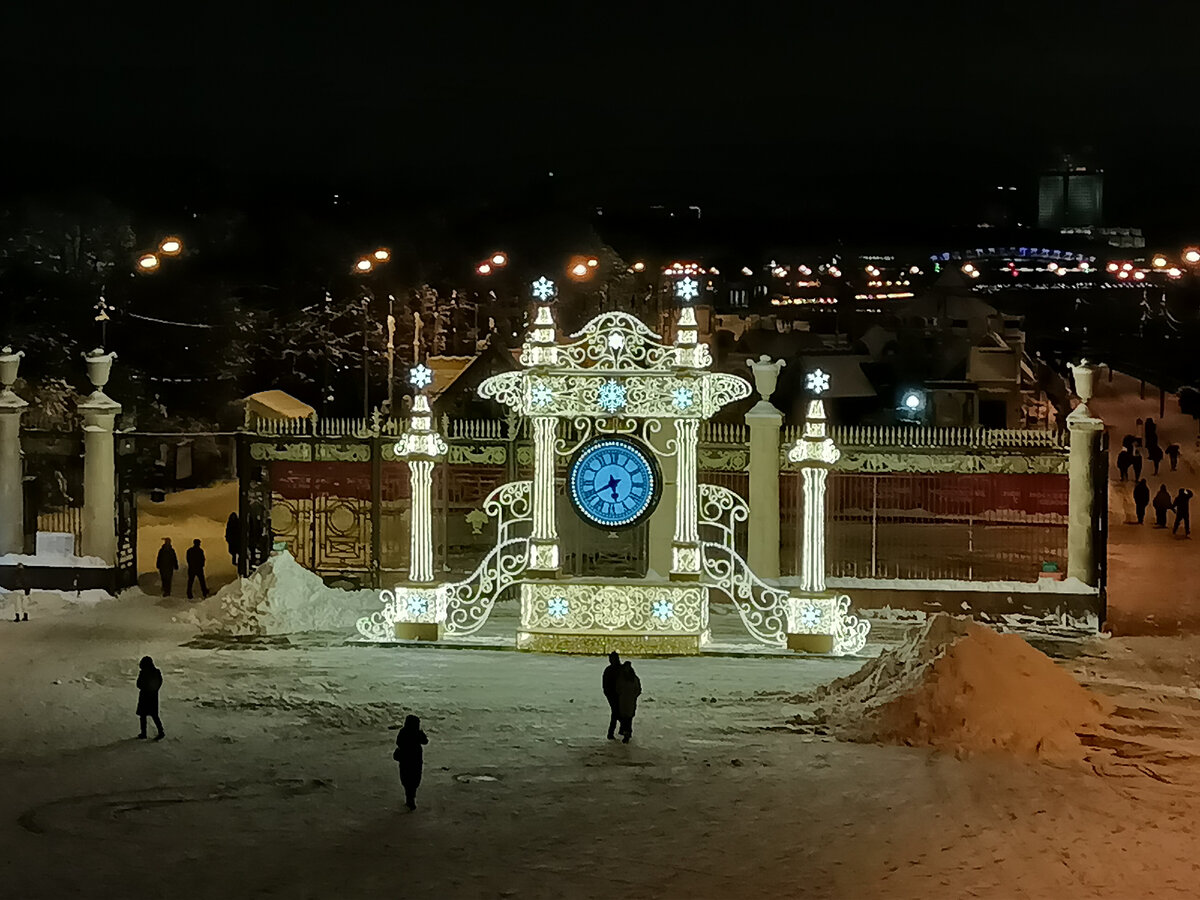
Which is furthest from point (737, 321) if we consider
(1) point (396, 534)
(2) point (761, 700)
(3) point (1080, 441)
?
(2) point (761, 700)

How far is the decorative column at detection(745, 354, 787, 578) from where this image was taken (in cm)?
1923

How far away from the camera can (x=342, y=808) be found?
440 inches

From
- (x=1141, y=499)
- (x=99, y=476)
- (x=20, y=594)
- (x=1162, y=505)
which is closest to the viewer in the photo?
(x=20, y=594)

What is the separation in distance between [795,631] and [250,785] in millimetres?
7141

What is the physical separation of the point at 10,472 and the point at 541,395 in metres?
8.47

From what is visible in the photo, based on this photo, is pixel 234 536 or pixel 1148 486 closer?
pixel 234 536

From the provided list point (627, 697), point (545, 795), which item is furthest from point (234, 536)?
point (545, 795)

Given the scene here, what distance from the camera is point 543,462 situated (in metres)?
17.2

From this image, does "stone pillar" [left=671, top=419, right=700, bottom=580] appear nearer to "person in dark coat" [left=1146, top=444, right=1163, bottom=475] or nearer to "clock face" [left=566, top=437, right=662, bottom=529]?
"clock face" [left=566, top=437, right=662, bottom=529]

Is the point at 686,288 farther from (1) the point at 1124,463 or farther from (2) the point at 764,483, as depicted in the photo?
(1) the point at 1124,463

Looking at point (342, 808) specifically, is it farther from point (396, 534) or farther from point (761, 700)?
point (396, 534)

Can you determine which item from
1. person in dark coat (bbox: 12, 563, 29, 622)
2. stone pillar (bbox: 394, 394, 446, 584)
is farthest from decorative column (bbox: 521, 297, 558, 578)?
person in dark coat (bbox: 12, 563, 29, 622)

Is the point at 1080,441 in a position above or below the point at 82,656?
above

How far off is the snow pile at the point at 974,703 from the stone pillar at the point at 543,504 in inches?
159
